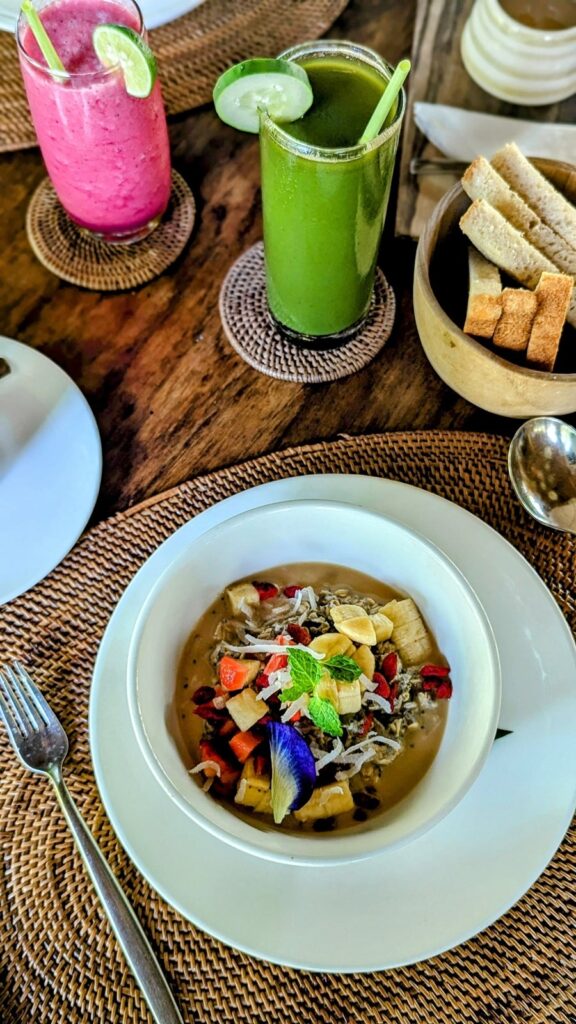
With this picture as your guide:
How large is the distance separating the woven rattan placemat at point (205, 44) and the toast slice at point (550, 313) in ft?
2.50

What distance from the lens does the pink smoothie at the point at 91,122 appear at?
113cm

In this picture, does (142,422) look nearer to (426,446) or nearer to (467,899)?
(426,446)

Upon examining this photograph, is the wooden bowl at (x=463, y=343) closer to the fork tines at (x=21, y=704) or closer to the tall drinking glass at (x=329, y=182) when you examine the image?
the tall drinking glass at (x=329, y=182)

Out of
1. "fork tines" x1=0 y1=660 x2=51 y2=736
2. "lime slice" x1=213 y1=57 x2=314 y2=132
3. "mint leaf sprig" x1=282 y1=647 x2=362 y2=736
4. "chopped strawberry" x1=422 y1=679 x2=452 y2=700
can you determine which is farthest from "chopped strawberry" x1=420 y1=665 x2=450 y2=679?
"lime slice" x1=213 y1=57 x2=314 y2=132

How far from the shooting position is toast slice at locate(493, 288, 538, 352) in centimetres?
107

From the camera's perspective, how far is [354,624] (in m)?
1.00

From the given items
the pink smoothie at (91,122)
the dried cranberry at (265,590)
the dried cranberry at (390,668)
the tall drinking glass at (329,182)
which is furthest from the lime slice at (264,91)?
the dried cranberry at (390,668)

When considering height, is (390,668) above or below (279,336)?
below

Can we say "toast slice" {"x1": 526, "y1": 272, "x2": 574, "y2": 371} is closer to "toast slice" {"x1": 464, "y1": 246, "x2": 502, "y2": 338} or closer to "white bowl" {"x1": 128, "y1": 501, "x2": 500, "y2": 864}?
"toast slice" {"x1": 464, "y1": 246, "x2": 502, "y2": 338}

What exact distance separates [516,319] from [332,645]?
0.48 meters

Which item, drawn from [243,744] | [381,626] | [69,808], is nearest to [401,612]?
[381,626]

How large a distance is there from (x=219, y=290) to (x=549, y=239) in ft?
1.67

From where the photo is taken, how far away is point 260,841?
852 mm

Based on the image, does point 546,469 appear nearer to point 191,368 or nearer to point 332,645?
point 332,645
